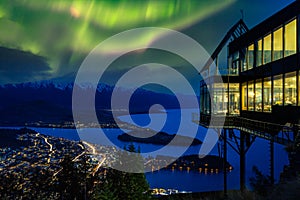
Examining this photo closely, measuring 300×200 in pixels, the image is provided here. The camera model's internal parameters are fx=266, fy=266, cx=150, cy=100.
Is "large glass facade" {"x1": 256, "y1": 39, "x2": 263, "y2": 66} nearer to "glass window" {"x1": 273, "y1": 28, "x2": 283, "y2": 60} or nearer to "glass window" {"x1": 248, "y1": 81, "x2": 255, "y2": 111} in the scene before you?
"glass window" {"x1": 248, "y1": 81, "x2": 255, "y2": 111}

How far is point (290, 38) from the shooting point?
12.5 meters

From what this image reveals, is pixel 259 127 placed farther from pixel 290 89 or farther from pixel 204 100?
pixel 204 100

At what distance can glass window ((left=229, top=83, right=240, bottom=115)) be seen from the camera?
1891 centimetres

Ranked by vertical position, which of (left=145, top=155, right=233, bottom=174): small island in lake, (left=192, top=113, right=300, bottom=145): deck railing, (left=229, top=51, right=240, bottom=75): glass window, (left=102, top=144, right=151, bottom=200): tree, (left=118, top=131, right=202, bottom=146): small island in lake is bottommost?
(left=145, top=155, right=233, bottom=174): small island in lake

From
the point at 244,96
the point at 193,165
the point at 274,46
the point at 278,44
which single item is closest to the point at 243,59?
the point at 244,96

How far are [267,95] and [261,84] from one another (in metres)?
1.01

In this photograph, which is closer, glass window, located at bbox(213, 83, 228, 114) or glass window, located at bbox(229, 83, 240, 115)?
glass window, located at bbox(213, 83, 228, 114)

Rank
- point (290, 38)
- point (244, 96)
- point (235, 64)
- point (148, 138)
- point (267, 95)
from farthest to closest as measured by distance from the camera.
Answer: point (148, 138) < point (235, 64) < point (244, 96) < point (267, 95) < point (290, 38)

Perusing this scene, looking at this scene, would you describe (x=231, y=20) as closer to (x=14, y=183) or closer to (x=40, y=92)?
(x=14, y=183)

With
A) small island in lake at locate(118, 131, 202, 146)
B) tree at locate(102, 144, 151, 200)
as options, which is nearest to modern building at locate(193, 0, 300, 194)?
tree at locate(102, 144, 151, 200)

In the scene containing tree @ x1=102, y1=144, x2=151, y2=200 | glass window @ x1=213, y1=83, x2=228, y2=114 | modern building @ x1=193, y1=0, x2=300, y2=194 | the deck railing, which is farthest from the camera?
glass window @ x1=213, y1=83, x2=228, y2=114

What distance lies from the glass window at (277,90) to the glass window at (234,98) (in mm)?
4854

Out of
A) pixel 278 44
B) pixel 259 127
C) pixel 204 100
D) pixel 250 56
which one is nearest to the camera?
pixel 259 127

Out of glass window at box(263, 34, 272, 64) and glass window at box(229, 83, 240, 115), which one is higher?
glass window at box(263, 34, 272, 64)
